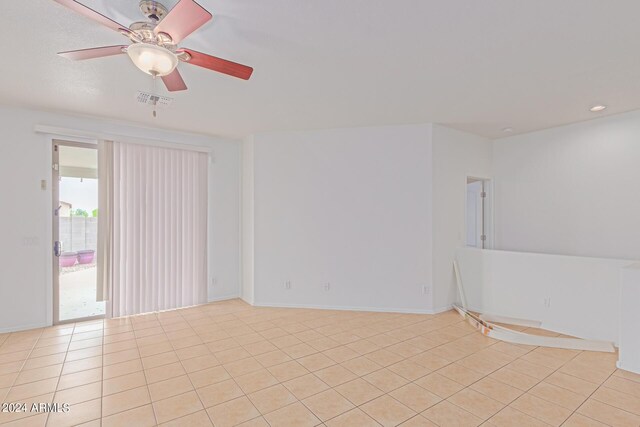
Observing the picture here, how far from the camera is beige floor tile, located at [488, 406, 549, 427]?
6.75 ft

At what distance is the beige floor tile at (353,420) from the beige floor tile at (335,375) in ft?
1.28

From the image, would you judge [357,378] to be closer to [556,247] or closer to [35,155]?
[556,247]

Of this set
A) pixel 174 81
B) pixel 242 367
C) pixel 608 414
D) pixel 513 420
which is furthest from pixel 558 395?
pixel 174 81

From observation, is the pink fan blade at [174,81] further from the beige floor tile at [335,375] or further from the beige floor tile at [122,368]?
the beige floor tile at [335,375]

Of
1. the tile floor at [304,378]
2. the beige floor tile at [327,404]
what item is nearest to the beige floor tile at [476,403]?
the tile floor at [304,378]

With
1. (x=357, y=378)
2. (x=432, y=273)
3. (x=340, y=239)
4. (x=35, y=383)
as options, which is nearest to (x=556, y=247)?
(x=432, y=273)

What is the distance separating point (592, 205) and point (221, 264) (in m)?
5.51

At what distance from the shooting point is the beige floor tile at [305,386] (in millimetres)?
2428

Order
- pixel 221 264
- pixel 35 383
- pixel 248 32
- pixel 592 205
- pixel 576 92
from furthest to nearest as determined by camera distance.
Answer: pixel 221 264
pixel 592 205
pixel 576 92
pixel 35 383
pixel 248 32

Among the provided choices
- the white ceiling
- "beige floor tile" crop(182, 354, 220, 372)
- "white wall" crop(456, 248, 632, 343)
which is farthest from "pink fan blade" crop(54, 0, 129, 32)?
"white wall" crop(456, 248, 632, 343)

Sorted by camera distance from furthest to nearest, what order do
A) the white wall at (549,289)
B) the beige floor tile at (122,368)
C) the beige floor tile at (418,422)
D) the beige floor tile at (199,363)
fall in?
1. the white wall at (549,289)
2. the beige floor tile at (199,363)
3. the beige floor tile at (122,368)
4. the beige floor tile at (418,422)

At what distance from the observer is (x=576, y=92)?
3168 millimetres

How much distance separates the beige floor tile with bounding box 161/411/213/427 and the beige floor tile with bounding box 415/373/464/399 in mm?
1677

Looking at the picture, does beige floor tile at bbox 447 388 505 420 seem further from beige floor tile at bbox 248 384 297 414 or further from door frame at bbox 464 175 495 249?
door frame at bbox 464 175 495 249
